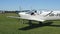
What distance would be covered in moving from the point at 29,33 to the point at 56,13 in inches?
263

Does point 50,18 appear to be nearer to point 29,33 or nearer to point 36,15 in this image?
point 36,15

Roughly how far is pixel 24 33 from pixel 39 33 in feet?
4.20

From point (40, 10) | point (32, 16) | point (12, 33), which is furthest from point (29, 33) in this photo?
point (40, 10)

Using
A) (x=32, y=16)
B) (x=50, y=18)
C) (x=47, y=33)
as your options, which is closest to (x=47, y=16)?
(x=50, y=18)

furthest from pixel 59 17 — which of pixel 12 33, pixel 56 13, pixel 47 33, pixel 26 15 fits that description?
pixel 12 33

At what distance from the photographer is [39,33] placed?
41.9 feet

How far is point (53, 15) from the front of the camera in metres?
18.5

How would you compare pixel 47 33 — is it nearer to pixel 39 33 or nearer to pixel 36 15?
pixel 39 33

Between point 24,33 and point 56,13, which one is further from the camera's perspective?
point 56,13

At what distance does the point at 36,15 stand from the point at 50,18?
179 centimetres

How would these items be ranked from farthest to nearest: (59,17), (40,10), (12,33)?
(40,10) < (59,17) < (12,33)

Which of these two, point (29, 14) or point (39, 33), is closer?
point (39, 33)

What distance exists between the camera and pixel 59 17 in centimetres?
1800

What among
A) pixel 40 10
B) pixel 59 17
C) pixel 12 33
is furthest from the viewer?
pixel 40 10
